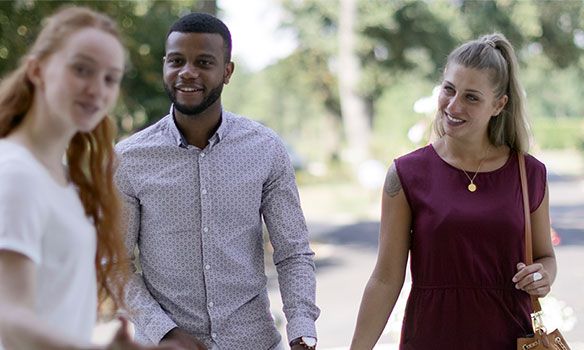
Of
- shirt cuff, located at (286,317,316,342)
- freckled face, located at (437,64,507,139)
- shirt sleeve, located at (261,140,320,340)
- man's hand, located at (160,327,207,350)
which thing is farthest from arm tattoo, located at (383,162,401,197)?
man's hand, located at (160,327,207,350)

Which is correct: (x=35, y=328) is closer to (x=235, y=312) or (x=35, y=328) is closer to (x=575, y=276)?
(x=235, y=312)

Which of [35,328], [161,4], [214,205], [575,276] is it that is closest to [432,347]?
[214,205]

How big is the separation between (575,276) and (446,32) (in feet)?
65.7

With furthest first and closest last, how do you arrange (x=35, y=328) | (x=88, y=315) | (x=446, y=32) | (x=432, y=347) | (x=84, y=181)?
(x=446, y=32) → (x=432, y=347) → (x=84, y=181) → (x=88, y=315) → (x=35, y=328)

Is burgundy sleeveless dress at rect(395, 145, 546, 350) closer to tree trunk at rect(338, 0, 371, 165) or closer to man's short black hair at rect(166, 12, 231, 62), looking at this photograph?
man's short black hair at rect(166, 12, 231, 62)

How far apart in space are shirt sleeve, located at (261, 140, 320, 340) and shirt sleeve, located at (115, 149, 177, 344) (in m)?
0.43

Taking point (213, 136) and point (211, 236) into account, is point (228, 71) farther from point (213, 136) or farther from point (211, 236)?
point (211, 236)

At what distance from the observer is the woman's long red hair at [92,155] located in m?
1.92

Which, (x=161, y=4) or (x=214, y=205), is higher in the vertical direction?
(x=161, y=4)

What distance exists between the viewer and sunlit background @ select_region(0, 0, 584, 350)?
36.7ft

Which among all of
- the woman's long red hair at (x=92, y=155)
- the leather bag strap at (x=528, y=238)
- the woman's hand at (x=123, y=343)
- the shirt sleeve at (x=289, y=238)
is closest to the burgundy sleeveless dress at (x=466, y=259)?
the leather bag strap at (x=528, y=238)

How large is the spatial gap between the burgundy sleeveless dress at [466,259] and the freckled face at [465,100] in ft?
0.56

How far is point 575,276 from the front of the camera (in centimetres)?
1270

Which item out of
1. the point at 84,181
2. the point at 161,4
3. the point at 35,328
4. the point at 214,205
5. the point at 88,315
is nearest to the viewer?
the point at 35,328
